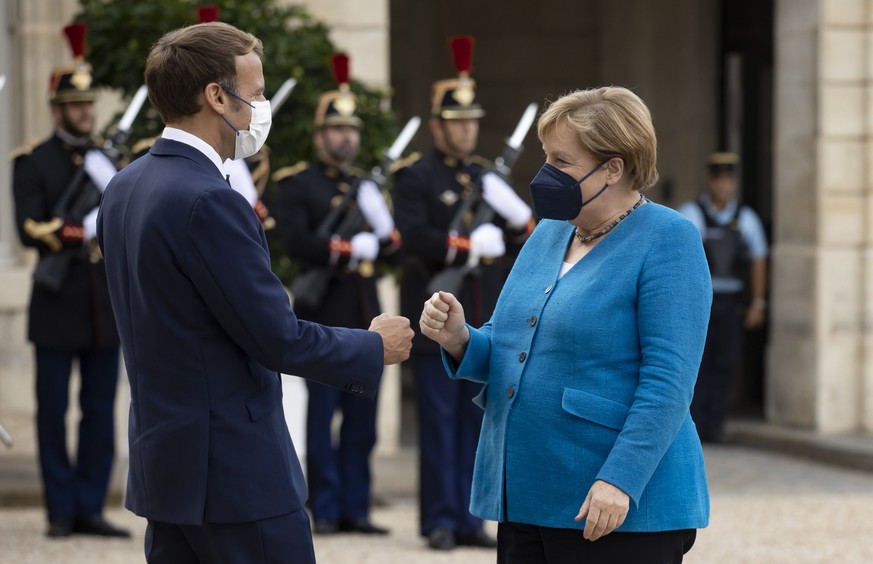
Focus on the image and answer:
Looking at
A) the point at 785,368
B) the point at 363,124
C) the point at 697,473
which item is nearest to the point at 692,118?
the point at 785,368

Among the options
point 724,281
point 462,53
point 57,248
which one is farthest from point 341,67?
point 724,281

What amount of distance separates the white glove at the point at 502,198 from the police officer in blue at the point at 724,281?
11.1 ft

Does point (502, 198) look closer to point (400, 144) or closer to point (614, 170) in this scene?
point (400, 144)

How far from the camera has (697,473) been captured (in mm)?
3338

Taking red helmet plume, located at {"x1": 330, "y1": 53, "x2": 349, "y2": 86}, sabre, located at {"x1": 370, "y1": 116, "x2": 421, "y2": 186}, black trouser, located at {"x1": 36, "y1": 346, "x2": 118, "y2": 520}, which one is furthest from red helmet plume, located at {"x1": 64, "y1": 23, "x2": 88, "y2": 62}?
sabre, located at {"x1": 370, "y1": 116, "x2": 421, "y2": 186}

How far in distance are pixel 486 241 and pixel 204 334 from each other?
12.0ft

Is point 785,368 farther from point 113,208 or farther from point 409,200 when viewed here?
point 113,208

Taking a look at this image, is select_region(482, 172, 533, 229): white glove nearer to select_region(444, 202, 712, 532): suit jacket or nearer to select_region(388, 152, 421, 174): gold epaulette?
select_region(388, 152, 421, 174): gold epaulette

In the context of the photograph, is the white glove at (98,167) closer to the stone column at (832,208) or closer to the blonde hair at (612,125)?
the blonde hair at (612,125)

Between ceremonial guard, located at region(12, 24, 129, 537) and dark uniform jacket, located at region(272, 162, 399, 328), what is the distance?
82cm

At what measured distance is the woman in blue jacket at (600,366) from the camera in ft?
10.6

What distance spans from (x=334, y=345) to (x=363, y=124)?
4.38m

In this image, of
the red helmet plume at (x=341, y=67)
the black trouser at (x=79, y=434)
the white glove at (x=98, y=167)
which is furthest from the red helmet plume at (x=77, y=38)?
the black trouser at (x=79, y=434)

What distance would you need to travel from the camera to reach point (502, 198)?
6.78m
